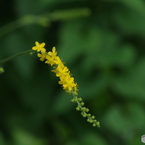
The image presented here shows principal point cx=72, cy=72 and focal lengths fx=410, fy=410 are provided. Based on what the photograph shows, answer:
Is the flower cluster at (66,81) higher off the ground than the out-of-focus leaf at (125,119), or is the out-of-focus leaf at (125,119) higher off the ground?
the out-of-focus leaf at (125,119)

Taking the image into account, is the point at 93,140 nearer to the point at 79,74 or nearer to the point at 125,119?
the point at 125,119

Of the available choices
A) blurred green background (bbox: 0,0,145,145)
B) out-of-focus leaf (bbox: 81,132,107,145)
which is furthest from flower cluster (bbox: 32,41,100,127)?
out-of-focus leaf (bbox: 81,132,107,145)

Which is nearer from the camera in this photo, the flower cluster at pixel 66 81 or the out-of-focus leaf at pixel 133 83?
the flower cluster at pixel 66 81

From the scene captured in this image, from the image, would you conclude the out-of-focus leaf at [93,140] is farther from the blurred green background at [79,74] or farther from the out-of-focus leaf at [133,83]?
the out-of-focus leaf at [133,83]

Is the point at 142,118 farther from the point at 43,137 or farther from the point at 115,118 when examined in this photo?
the point at 43,137

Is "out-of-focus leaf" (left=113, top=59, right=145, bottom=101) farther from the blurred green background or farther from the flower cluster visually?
the flower cluster

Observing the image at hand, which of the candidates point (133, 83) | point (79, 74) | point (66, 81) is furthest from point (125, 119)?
point (66, 81)

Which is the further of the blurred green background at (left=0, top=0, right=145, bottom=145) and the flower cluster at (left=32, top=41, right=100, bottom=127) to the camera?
the blurred green background at (left=0, top=0, right=145, bottom=145)

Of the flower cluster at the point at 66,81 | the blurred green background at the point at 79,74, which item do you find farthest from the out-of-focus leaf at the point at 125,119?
the flower cluster at the point at 66,81

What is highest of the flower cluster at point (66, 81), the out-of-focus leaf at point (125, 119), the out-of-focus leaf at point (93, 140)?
the out-of-focus leaf at point (125, 119)
